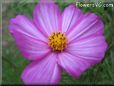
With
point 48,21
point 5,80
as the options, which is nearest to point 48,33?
point 48,21

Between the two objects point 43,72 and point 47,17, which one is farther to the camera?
point 47,17

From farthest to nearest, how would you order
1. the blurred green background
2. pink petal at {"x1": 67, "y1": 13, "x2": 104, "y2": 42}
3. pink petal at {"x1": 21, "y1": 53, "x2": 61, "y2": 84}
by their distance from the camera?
1. the blurred green background
2. pink petal at {"x1": 67, "y1": 13, "x2": 104, "y2": 42}
3. pink petal at {"x1": 21, "y1": 53, "x2": 61, "y2": 84}

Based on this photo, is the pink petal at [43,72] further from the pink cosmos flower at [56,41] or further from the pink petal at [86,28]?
the pink petal at [86,28]

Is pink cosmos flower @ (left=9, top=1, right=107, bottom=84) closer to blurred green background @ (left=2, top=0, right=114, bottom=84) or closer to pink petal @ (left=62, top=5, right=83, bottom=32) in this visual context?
pink petal @ (left=62, top=5, right=83, bottom=32)

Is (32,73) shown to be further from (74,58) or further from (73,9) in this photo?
(73,9)

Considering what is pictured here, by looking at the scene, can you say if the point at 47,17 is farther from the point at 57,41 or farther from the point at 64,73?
the point at 64,73

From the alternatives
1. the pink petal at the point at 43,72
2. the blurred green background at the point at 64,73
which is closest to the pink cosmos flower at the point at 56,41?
the pink petal at the point at 43,72

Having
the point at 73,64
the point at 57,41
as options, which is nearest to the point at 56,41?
the point at 57,41

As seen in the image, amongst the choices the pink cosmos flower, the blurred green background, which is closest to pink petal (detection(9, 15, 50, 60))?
the pink cosmos flower
